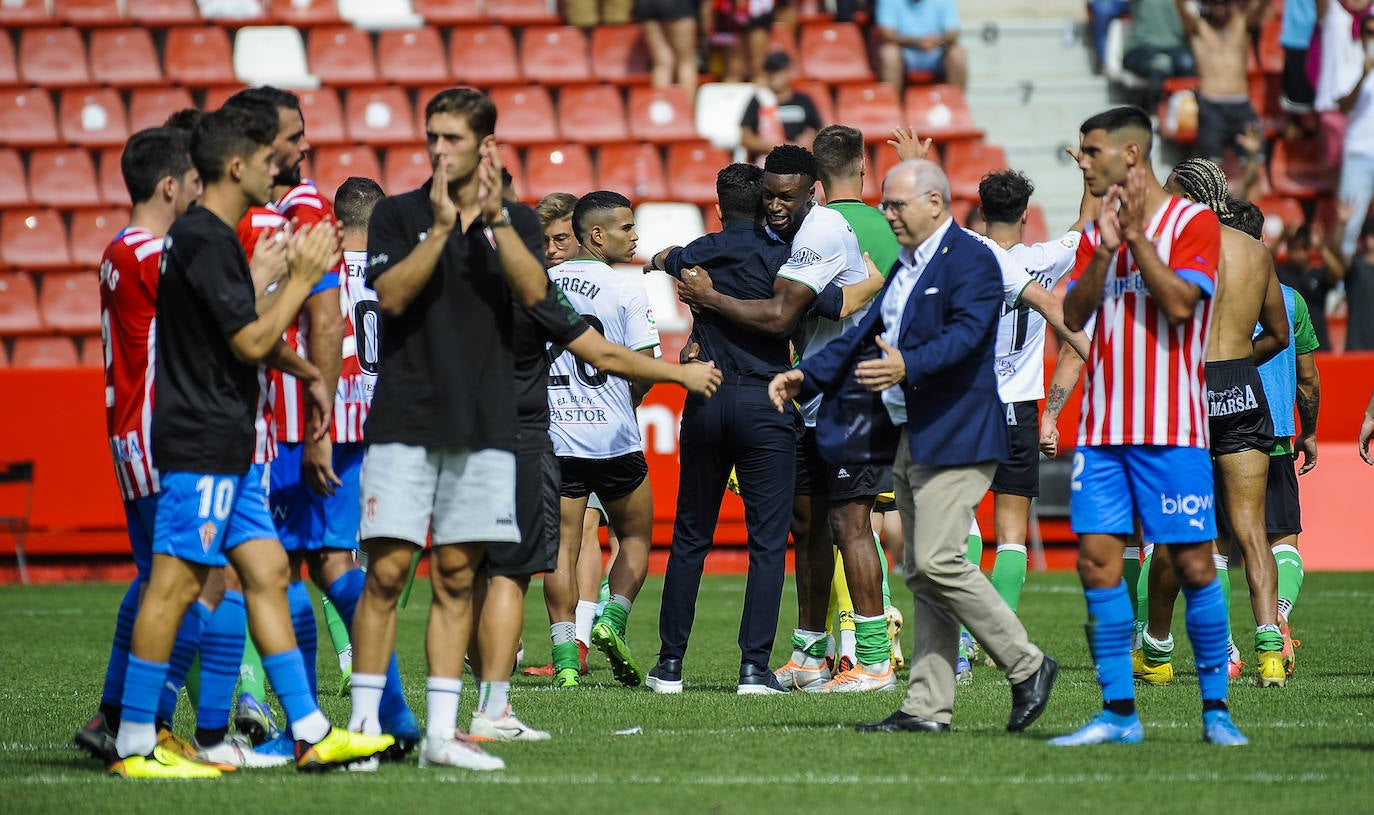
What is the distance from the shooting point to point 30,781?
5.80 metres

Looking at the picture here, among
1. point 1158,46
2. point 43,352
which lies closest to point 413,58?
point 43,352

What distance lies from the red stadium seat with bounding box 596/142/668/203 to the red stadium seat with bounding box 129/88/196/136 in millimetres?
4465

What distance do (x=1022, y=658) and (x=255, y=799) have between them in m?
2.90

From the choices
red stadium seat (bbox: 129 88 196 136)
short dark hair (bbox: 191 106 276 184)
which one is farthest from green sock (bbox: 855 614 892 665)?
red stadium seat (bbox: 129 88 196 136)

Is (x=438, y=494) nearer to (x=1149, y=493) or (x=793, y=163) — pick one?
(x=1149, y=493)

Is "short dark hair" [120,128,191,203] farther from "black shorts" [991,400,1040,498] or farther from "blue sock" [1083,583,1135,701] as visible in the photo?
"black shorts" [991,400,1040,498]

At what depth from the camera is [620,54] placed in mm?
19141

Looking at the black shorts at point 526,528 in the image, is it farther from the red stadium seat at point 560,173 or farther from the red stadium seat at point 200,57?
the red stadium seat at point 200,57

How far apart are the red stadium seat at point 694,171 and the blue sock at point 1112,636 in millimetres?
11950

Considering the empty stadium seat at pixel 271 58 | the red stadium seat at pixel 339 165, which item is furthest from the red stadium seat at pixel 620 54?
the empty stadium seat at pixel 271 58

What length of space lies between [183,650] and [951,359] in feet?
9.89

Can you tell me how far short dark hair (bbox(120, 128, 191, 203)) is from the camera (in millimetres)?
6320

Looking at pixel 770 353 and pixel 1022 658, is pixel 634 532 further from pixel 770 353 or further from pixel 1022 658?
pixel 1022 658

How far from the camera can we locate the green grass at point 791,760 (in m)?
5.27
